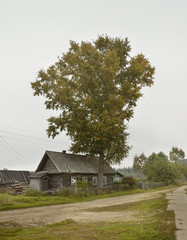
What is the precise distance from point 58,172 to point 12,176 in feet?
52.7

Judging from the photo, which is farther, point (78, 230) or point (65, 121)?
point (65, 121)

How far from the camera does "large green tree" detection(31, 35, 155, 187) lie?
26.2 m

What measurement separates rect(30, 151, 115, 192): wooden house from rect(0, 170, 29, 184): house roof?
9.38 meters

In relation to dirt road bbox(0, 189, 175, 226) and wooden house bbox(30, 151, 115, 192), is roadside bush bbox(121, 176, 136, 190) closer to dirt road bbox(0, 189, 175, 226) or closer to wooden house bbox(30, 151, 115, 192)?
wooden house bbox(30, 151, 115, 192)

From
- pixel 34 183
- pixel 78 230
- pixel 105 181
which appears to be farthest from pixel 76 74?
pixel 78 230

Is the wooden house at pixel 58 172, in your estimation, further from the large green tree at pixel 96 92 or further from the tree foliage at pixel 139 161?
the tree foliage at pixel 139 161

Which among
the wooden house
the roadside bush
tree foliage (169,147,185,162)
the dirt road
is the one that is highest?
tree foliage (169,147,185,162)

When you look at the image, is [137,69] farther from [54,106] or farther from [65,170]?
[65,170]

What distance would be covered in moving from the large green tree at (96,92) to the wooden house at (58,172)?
128 inches

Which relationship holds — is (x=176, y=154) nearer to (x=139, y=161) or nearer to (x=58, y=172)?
(x=139, y=161)

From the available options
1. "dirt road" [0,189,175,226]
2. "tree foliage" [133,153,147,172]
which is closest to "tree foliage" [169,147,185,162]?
"tree foliage" [133,153,147,172]

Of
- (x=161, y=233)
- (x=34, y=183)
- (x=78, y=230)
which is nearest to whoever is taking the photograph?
(x=161, y=233)

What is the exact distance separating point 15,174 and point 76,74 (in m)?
25.5

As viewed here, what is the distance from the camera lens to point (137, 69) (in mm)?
27438
